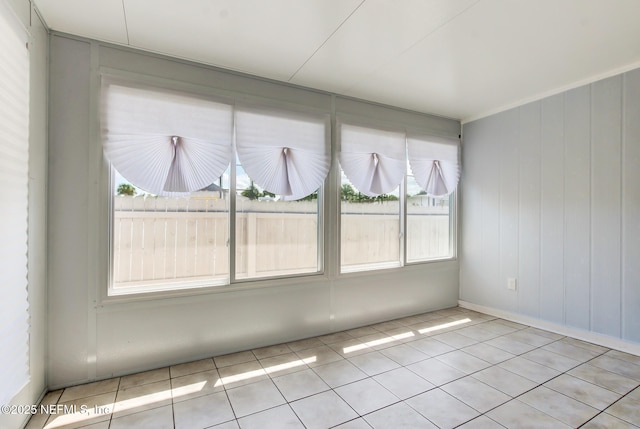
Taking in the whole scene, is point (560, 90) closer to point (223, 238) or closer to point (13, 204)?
point (223, 238)

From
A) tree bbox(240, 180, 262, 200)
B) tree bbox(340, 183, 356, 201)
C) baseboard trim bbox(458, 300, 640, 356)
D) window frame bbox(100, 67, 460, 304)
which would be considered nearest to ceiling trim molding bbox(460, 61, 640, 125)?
window frame bbox(100, 67, 460, 304)

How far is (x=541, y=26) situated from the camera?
6.76 feet

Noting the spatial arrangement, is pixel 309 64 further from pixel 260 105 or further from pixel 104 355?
pixel 104 355

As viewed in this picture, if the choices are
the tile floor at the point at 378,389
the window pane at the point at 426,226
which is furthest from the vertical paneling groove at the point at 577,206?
the window pane at the point at 426,226

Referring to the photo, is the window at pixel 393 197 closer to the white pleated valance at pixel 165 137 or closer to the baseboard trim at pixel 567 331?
the baseboard trim at pixel 567 331

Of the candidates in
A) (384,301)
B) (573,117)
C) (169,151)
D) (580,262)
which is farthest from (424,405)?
(573,117)

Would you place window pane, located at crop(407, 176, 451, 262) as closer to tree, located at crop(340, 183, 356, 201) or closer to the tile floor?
tree, located at crop(340, 183, 356, 201)

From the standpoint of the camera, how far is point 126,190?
239cm

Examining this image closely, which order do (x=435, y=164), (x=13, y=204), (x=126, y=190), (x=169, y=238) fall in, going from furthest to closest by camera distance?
(x=435, y=164) → (x=169, y=238) → (x=126, y=190) → (x=13, y=204)

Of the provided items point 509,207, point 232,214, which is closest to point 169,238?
point 232,214

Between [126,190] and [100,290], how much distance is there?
2.49 feet

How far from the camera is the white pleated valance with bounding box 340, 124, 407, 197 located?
3244 mm

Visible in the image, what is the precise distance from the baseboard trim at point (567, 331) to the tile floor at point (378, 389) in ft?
0.29

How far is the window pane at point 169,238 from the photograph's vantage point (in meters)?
2.38
